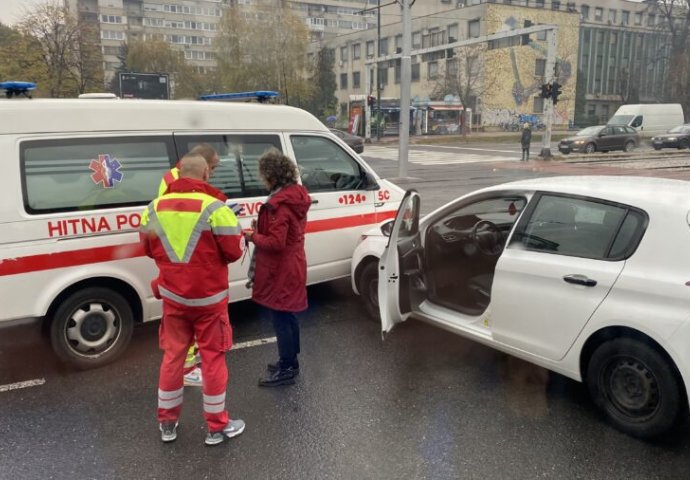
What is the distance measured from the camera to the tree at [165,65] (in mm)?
53000

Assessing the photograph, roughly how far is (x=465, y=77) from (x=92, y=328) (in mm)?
50299

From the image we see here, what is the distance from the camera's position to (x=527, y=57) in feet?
196

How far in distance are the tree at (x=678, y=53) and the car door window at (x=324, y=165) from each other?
183 feet

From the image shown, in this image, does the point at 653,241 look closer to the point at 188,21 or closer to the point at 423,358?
the point at 423,358

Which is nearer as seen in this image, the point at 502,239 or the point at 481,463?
the point at 481,463

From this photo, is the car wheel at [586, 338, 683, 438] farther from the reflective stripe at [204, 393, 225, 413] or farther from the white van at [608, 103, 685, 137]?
the white van at [608, 103, 685, 137]

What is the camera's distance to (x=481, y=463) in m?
3.10

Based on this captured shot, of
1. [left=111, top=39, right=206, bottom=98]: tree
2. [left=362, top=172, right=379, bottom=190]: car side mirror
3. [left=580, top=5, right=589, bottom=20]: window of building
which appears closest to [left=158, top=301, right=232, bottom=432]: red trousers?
[left=362, top=172, right=379, bottom=190]: car side mirror

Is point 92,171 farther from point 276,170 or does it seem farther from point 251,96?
point 251,96

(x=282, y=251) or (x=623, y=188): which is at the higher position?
(x=623, y=188)

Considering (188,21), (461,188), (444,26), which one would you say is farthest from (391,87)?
(461,188)

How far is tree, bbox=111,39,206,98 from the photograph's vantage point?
53000mm

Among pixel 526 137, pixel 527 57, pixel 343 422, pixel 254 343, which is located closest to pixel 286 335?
pixel 343 422

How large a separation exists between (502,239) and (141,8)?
3726 inches
